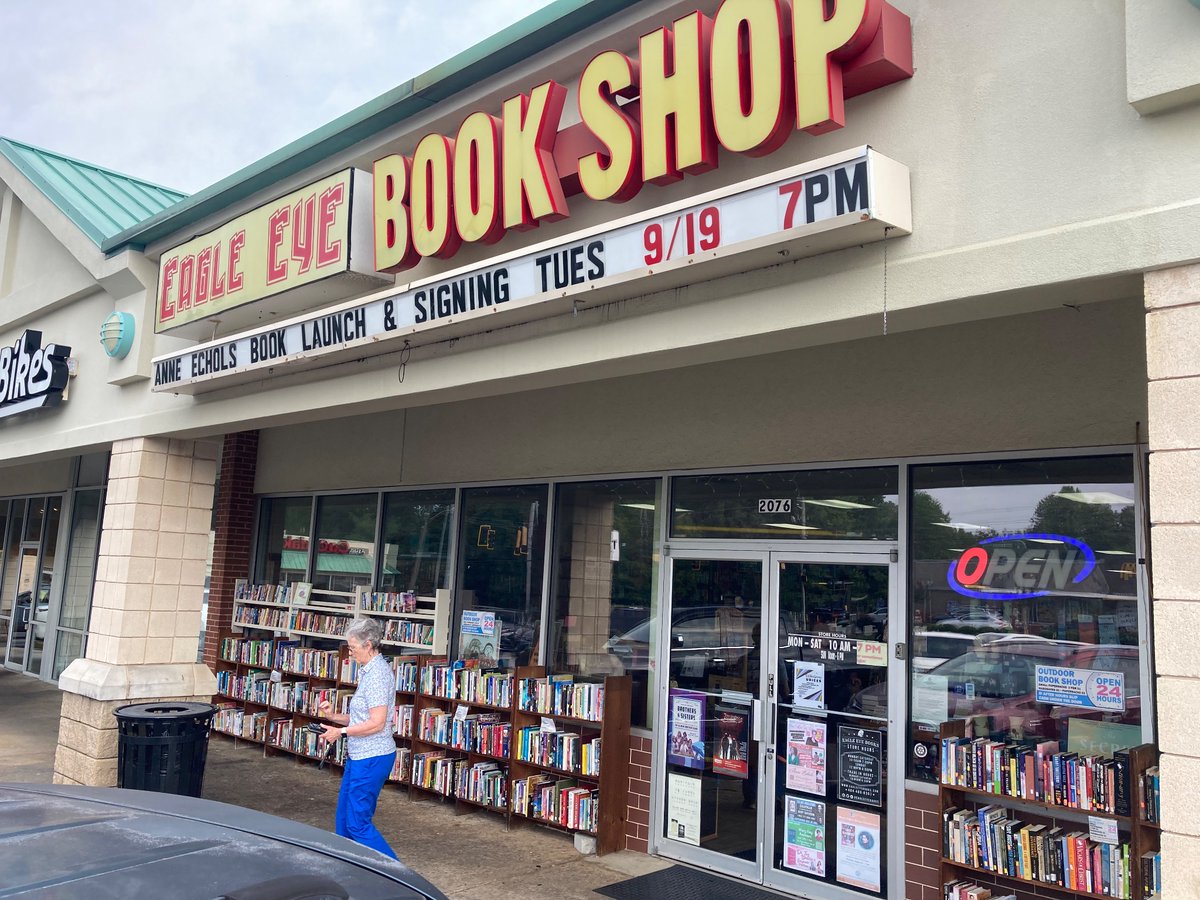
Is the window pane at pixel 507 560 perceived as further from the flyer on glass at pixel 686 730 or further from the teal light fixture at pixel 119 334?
the teal light fixture at pixel 119 334

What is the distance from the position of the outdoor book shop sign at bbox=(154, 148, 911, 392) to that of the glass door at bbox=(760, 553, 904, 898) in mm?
2807

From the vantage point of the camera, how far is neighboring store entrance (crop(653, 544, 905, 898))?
6.35m

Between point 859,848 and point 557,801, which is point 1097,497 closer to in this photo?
point 859,848

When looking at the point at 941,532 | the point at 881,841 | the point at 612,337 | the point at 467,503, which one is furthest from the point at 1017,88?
the point at 467,503

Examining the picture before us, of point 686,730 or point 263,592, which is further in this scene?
point 263,592

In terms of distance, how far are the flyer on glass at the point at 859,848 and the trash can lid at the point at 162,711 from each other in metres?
4.71

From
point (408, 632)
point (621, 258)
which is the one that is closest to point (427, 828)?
point (408, 632)

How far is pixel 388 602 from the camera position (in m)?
9.93

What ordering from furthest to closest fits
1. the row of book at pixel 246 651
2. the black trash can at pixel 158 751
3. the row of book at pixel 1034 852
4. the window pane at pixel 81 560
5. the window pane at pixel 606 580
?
the window pane at pixel 81 560
the row of book at pixel 246 651
the window pane at pixel 606 580
the black trash can at pixel 158 751
the row of book at pixel 1034 852

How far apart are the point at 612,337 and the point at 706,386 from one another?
238cm

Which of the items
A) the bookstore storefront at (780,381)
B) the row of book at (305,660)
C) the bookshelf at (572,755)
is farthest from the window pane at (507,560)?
the row of book at (305,660)

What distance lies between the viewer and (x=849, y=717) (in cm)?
649

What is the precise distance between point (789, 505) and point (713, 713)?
1.67 m

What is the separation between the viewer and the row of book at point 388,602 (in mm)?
9730
